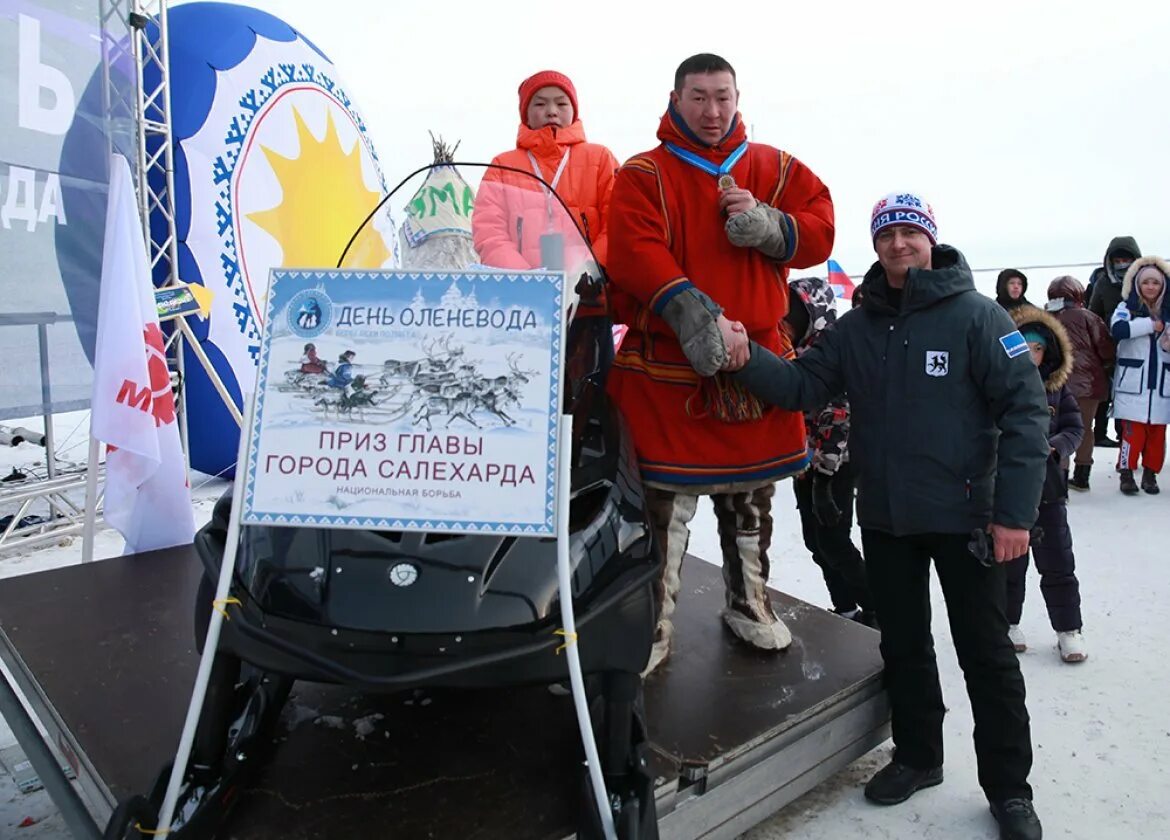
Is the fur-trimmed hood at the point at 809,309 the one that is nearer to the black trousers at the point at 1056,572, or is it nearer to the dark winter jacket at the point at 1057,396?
the dark winter jacket at the point at 1057,396

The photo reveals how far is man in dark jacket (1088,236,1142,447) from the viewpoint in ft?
20.3

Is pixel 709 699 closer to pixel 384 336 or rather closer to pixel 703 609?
pixel 703 609

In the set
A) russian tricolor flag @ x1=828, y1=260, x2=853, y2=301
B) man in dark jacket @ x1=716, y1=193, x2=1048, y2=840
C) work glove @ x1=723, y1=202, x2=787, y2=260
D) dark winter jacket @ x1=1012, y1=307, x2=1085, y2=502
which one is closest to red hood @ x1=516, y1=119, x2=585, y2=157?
work glove @ x1=723, y1=202, x2=787, y2=260

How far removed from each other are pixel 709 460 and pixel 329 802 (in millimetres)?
1190

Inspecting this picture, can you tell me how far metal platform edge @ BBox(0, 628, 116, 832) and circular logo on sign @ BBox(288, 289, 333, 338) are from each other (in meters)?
1.09

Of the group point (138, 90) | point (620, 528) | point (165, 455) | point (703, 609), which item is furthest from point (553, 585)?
point (138, 90)

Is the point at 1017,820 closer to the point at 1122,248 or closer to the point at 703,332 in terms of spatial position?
the point at 703,332

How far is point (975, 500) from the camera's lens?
190 cm

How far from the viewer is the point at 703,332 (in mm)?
1909

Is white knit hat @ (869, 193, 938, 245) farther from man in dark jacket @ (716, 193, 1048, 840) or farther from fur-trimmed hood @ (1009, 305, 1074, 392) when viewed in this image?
fur-trimmed hood @ (1009, 305, 1074, 392)

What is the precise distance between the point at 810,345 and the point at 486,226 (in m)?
1.23

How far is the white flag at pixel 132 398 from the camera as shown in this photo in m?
3.26

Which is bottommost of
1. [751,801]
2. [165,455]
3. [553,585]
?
[751,801]

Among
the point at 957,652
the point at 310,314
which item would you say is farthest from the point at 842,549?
the point at 310,314
